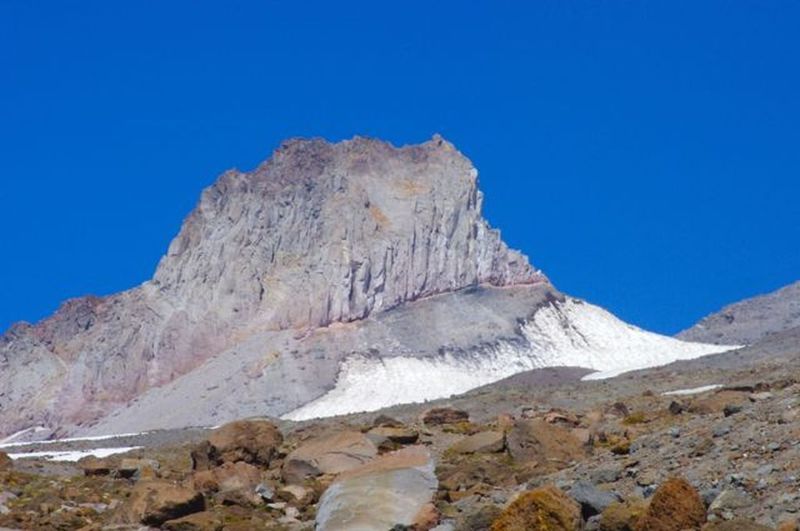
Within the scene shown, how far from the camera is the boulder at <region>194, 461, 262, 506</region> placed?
86.4ft

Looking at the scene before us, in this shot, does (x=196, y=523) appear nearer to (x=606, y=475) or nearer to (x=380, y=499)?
(x=380, y=499)

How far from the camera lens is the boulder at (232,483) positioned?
2634 centimetres

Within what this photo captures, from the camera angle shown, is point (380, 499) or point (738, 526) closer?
point (738, 526)

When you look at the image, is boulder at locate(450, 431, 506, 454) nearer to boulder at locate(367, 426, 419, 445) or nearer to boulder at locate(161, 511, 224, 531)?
boulder at locate(367, 426, 419, 445)

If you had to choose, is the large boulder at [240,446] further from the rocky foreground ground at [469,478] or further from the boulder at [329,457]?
the boulder at [329,457]

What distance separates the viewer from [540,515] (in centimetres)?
1734

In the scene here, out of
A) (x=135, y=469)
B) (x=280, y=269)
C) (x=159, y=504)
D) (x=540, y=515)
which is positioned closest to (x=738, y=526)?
(x=540, y=515)

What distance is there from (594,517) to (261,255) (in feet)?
326

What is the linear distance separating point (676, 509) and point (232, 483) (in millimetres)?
13657

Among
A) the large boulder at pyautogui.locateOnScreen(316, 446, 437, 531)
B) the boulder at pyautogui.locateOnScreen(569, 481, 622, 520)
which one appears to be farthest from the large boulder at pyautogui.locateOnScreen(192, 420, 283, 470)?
the boulder at pyautogui.locateOnScreen(569, 481, 622, 520)

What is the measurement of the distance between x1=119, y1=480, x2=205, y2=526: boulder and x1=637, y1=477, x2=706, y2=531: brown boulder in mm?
10854

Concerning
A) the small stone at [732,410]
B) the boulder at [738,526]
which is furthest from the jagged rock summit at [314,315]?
the boulder at [738,526]

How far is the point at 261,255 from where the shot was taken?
11644cm

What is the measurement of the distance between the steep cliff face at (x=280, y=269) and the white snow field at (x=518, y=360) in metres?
8.01
